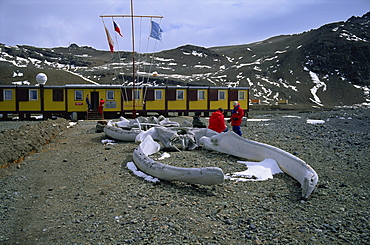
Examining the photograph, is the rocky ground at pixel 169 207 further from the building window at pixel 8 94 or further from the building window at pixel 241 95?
the building window at pixel 241 95

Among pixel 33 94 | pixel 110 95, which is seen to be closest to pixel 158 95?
pixel 110 95

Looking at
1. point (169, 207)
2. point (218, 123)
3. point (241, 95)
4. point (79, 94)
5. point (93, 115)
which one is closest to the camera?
point (169, 207)

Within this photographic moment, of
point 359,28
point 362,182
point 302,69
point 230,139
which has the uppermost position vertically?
point 359,28

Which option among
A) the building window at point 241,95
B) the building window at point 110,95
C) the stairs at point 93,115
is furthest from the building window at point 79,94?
the building window at point 241,95

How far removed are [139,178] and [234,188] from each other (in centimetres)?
193

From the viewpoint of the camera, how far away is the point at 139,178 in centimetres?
637

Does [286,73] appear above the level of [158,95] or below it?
above

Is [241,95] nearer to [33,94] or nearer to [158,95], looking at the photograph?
[158,95]

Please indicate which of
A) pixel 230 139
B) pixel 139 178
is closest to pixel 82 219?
pixel 139 178

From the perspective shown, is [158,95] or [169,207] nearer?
[169,207]

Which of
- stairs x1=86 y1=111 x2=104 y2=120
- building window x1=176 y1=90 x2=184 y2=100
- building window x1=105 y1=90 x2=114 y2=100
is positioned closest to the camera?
stairs x1=86 y1=111 x2=104 y2=120

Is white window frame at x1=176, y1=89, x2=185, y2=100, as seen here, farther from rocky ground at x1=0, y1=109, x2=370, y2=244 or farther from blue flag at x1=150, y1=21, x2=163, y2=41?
rocky ground at x1=0, y1=109, x2=370, y2=244

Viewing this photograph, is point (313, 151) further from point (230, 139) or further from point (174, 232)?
point (174, 232)

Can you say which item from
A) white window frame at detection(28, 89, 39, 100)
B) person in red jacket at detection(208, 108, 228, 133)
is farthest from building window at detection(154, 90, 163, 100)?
person in red jacket at detection(208, 108, 228, 133)
